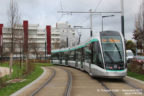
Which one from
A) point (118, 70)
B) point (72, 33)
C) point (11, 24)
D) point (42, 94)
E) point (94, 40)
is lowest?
point (42, 94)

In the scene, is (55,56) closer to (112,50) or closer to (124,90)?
(112,50)

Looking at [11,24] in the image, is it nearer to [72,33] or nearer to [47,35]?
[47,35]

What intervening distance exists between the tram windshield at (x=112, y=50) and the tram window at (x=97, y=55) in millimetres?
342

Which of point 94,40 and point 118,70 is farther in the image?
point 94,40

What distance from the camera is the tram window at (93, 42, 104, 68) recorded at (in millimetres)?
12922

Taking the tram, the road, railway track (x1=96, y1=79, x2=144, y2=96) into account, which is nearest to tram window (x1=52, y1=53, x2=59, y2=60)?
the tram

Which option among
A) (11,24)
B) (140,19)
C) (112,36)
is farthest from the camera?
(140,19)

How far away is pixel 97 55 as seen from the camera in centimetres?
1334

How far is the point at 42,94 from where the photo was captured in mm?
9289

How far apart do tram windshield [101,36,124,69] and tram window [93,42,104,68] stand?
342mm

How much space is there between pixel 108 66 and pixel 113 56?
0.74 m

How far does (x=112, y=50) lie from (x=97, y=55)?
104cm

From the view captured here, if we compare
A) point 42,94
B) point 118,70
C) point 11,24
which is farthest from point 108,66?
point 11,24

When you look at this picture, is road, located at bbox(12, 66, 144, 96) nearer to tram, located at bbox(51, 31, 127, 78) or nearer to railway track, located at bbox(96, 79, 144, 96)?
railway track, located at bbox(96, 79, 144, 96)
